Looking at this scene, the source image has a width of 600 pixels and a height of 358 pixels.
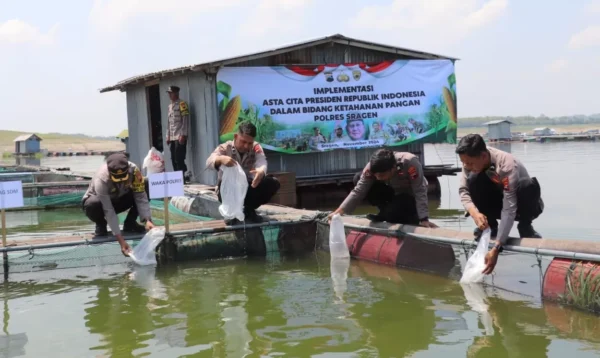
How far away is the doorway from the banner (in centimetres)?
371

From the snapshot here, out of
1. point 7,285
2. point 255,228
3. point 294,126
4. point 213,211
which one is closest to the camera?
point 7,285

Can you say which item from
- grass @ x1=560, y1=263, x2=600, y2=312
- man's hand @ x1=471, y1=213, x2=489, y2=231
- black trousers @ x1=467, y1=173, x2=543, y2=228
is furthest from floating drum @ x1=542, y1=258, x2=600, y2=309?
man's hand @ x1=471, y1=213, x2=489, y2=231

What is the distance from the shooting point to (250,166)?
27.1 ft

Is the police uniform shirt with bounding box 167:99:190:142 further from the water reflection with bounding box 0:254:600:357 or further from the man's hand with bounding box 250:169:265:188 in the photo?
the water reflection with bounding box 0:254:600:357

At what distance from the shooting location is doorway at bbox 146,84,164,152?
16203 mm

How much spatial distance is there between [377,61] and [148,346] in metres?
11.0

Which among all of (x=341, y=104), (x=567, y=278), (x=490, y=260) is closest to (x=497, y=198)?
(x=490, y=260)

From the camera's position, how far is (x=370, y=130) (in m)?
14.7

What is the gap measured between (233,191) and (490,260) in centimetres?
327

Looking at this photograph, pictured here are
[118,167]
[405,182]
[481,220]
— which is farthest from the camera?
[405,182]

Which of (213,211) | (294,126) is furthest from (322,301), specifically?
(294,126)

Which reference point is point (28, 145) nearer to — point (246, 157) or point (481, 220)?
point (246, 157)

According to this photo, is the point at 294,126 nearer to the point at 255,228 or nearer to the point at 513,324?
the point at 255,228

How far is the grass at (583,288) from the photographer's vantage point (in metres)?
5.00
